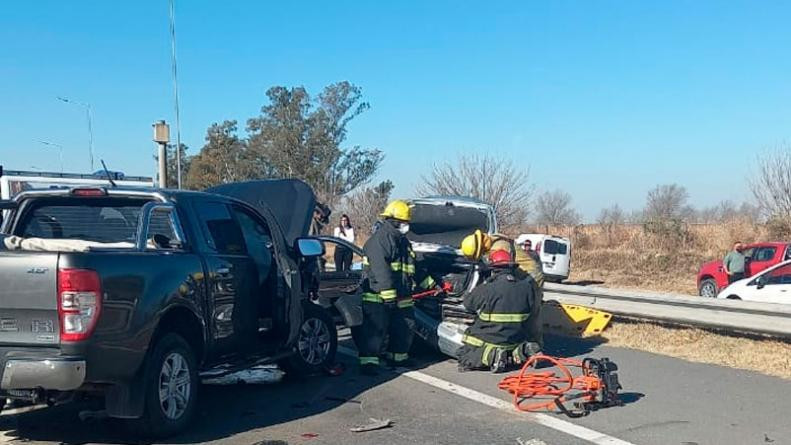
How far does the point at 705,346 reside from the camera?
10.0m

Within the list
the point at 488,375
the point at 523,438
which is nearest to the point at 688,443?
the point at 523,438

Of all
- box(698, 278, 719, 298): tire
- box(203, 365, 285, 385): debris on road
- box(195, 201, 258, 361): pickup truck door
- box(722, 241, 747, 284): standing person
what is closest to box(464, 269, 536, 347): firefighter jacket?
box(203, 365, 285, 385): debris on road

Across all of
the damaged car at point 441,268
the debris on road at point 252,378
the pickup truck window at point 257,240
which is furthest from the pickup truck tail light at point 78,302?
the damaged car at point 441,268

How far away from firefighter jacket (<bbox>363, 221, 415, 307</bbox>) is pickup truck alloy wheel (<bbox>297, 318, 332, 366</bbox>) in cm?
62

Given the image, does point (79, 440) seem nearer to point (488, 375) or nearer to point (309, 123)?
point (488, 375)

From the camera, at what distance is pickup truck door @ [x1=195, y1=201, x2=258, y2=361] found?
6.71 meters

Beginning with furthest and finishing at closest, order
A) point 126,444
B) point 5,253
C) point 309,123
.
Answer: point 309,123, point 126,444, point 5,253

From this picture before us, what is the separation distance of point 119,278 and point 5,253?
76cm

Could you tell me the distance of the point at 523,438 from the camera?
20.1ft

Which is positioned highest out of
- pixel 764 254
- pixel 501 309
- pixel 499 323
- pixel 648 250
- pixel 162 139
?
pixel 162 139

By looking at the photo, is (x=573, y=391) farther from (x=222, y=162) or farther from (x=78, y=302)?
(x=222, y=162)

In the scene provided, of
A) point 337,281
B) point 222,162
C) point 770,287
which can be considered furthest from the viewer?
point 222,162

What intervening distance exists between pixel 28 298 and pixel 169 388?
1337 millimetres

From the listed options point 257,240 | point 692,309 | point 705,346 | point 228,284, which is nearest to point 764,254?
point 692,309
